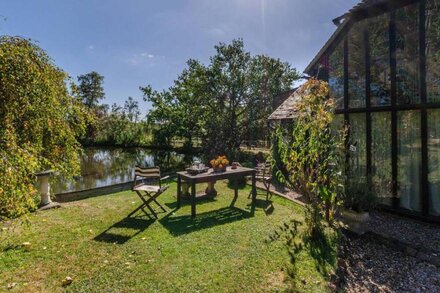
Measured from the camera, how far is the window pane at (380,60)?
243 inches

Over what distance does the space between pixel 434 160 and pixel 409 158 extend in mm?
449

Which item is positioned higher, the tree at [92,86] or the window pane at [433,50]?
the tree at [92,86]

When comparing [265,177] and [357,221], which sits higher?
[265,177]

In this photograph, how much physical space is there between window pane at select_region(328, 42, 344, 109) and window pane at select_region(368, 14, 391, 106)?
80 centimetres

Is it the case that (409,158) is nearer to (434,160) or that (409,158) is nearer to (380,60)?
(434,160)

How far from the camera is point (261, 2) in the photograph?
27.0 feet

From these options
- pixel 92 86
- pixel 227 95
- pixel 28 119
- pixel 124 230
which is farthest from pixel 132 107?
pixel 124 230

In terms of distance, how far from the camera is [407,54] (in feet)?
19.2

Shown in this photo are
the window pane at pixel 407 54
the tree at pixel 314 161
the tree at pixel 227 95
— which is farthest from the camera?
the tree at pixel 227 95

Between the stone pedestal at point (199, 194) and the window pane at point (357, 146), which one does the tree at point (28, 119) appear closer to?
the stone pedestal at point (199, 194)

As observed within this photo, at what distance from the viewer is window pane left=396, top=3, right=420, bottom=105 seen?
569 cm

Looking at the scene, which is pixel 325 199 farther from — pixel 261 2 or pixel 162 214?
pixel 261 2

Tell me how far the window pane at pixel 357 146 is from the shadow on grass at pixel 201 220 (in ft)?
10.6

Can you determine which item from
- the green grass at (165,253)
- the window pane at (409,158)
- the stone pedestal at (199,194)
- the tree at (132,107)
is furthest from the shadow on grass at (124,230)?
the tree at (132,107)
